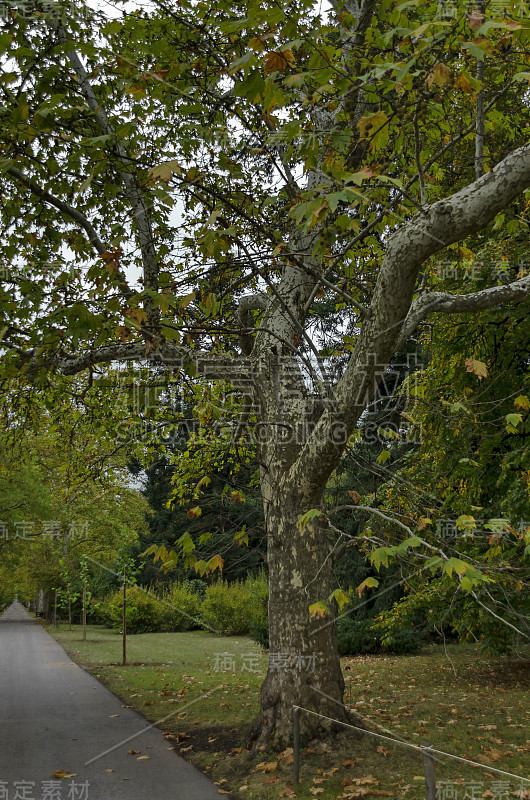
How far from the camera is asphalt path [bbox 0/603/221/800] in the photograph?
5.67 meters

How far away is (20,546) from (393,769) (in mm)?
24520

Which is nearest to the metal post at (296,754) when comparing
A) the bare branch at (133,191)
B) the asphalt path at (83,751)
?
the asphalt path at (83,751)

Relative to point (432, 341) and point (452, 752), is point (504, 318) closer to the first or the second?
point (432, 341)

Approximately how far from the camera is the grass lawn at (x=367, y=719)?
222 inches

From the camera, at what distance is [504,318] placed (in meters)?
10.5

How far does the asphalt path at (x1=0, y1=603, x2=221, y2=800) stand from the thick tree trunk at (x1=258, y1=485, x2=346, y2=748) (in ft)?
3.42

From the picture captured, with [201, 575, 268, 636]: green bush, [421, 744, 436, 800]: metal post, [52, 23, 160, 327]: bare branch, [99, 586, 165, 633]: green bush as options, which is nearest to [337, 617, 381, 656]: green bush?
[201, 575, 268, 636]: green bush

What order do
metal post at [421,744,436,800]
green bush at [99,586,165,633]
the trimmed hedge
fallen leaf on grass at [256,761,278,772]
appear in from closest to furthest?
metal post at [421,744,436,800], fallen leaf on grass at [256,761,278,772], the trimmed hedge, green bush at [99,586,165,633]

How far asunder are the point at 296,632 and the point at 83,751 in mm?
2957

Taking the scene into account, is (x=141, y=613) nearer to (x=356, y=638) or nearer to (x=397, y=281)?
(x=356, y=638)

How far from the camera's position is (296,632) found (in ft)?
21.5

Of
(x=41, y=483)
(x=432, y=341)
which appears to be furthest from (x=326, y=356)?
(x=41, y=483)

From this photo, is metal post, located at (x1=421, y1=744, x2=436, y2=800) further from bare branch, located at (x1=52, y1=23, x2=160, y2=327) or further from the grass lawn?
bare branch, located at (x1=52, y1=23, x2=160, y2=327)

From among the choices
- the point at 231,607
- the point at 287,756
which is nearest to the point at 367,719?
the point at 287,756
